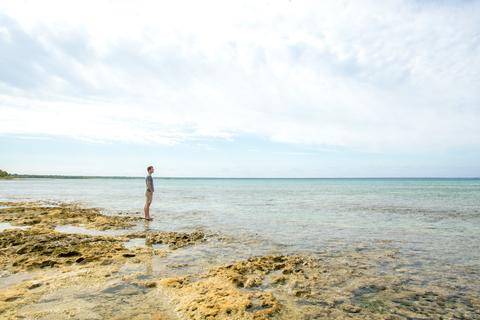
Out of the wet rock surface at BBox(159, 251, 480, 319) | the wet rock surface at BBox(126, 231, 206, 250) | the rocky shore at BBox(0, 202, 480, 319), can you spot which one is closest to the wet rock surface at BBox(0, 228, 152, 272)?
the rocky shore at BBox(0, 202, 480, 319)

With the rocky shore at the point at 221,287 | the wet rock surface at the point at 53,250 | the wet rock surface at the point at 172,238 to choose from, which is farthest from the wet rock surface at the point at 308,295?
the wet rock surface at the point at 172,238

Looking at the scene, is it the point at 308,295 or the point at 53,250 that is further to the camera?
the point at 53,250

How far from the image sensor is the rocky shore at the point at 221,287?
583cm

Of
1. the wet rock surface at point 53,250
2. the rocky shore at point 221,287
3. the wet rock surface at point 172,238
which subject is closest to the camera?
the rocky shore at point 221,287

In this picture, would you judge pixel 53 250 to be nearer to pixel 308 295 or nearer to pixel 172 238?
pixel 172 238

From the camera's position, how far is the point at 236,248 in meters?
11.5

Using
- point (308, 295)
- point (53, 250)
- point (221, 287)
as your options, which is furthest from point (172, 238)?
point (308, 295)

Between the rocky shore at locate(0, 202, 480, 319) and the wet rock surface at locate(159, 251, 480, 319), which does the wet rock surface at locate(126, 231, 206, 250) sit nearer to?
the rocky shore at locate(0, 202, 480, 319)

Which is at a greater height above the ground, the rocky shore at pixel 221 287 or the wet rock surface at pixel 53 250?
the wet rock surface at pixel 53 250

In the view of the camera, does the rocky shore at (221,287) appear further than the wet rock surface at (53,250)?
No

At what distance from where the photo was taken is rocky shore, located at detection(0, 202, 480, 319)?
583 cm

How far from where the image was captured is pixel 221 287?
273 inches

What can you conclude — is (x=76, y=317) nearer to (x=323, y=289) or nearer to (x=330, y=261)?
(x=323, y=289)

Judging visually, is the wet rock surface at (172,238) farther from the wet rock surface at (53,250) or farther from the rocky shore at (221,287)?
the wet rock surface at (53,250)
